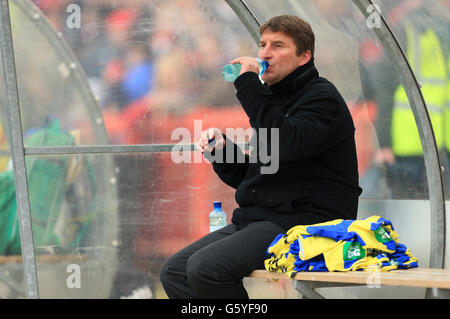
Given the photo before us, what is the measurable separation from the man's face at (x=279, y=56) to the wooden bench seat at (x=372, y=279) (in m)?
1.01

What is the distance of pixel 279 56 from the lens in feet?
13.8

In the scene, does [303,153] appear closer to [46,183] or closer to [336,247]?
[336,247]

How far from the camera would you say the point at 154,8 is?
5938mm

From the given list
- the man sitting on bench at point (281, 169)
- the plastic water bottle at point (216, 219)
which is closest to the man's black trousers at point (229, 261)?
the man sitting on bench at point (281, 169)

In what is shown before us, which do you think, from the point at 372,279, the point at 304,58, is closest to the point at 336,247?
the point at 372,279

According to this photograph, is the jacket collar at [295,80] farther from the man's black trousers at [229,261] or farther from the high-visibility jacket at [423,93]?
the high-visibility jacket at [423,93]

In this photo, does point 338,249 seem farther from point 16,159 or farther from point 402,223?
point 16,159

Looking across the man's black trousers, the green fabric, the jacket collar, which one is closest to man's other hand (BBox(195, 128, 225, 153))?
the jacket collar

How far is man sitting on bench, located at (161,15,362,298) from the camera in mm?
3879

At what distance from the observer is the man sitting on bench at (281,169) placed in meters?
3.88

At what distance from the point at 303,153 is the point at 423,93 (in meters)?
1.67
